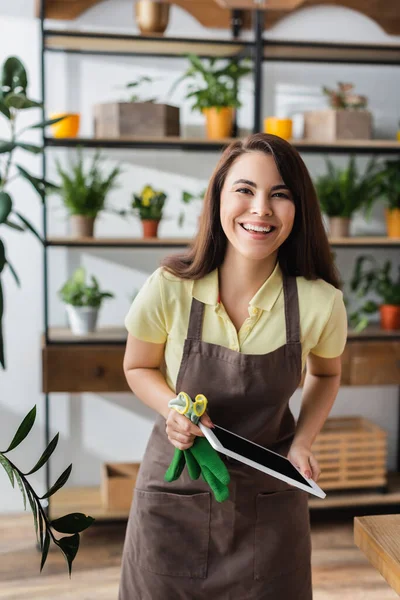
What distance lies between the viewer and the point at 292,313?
1.47 metres

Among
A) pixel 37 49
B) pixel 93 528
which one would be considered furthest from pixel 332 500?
pixel 37 49

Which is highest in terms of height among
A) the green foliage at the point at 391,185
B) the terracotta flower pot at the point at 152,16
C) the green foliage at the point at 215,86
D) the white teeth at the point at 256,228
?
the terracotta flower pot at the point at 152,16

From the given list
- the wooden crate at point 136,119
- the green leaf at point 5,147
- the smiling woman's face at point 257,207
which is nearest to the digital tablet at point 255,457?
the smiling woman's face at point 257,207

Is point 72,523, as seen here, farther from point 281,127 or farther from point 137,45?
point 137,45

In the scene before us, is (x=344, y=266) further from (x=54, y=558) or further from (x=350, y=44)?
(x=54, y=558)

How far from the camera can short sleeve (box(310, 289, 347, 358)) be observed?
4.82 feet

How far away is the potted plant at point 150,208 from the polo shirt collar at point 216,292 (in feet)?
4.37

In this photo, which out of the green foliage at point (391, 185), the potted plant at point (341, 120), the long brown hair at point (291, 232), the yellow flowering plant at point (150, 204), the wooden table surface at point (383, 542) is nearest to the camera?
the wooden table surface at point (383, 542)

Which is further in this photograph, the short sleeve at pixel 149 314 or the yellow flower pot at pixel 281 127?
the yellow flower pot at pixel 281 127

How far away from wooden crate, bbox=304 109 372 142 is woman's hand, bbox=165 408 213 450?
1904 millimetres

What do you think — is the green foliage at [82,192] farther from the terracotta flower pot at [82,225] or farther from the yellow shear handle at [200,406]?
the yellow shear handle at [200,406]

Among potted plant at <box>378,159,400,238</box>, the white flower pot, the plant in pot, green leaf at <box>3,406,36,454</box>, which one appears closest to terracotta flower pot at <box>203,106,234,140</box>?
the plant in pot

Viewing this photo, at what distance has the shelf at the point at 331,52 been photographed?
2811 millimetres

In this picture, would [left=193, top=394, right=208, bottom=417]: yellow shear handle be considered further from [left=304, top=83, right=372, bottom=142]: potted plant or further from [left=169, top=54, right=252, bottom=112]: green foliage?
[left=304, top=83, right=372, bottom=142]: potted plant
